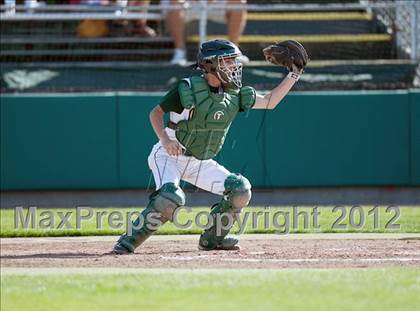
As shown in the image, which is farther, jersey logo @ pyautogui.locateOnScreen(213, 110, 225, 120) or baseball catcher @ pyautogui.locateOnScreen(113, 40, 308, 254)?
Result: jersey logo @ pyautogui.locateOnScreen(213, 110, 225, 120)

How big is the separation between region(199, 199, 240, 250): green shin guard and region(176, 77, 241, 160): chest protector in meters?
0.44

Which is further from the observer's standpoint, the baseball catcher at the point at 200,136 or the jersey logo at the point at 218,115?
the jersey logo at the point at 218,115

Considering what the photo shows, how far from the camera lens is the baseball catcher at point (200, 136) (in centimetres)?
789

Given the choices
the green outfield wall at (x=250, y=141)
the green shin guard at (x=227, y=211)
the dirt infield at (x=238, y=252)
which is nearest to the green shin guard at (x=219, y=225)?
the green shin guard at (x=227, y=211)

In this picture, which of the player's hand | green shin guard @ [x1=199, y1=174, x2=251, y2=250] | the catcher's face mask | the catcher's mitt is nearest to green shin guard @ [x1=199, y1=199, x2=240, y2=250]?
green shin guard @ [x1=199, y1=174, x2=251, y2=250]

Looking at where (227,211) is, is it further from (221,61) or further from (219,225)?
(221,61)

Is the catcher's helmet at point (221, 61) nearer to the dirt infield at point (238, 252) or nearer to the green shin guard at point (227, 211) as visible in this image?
the green shin guard at point (227, 211)

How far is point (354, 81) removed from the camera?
14.5 meters

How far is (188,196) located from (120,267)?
21.0ft

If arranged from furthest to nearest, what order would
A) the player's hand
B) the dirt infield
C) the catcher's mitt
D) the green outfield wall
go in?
1. the green outfield wall
2. the catcher's mitt
3. the player's hand
4. the dirt infield

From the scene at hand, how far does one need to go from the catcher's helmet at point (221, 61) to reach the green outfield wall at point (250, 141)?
18.2ft

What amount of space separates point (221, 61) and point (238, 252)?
5.33 ft

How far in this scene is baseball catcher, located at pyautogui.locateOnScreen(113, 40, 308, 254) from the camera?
7.89 m

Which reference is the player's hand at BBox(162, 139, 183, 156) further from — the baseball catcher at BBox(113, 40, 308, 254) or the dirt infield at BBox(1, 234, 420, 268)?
the dirt infield at BBox(1, 234, 420, 268)
